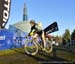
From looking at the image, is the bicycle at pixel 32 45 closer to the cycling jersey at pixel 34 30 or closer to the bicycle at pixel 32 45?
the bicycle at pixel 32 45

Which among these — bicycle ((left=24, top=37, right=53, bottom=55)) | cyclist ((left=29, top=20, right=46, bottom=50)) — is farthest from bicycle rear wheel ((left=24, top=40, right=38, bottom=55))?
cyclist ((left=29, top=20, right=46, bottom=50))

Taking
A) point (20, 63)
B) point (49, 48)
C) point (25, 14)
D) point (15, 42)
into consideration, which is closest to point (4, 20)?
point (15, 42)

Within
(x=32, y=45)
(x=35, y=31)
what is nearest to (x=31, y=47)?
(x=32, y=45)

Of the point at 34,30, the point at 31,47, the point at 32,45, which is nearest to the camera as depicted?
the point at 34,30

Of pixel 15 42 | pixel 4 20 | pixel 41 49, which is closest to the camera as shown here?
pixel 41 49

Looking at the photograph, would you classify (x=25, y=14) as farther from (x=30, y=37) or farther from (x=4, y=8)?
(x=30, y=37)

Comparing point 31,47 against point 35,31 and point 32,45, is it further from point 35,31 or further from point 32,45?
point 35,31

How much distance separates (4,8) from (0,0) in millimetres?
1162

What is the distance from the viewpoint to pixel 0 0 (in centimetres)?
3219

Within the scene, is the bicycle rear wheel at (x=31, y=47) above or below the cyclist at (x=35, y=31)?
below

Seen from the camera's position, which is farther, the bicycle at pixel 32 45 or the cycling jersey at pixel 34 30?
the bicycle at pixel 32 45

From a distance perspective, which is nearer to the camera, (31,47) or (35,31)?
(35,31)

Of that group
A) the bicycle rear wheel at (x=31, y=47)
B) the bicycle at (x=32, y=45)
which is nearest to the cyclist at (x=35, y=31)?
the bicycle at (x=32, y=45)

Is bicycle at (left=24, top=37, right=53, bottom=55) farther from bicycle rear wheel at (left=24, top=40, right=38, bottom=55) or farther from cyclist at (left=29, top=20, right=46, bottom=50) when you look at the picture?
cyclist at (left=29, top=20, right=46, bottom=50)
